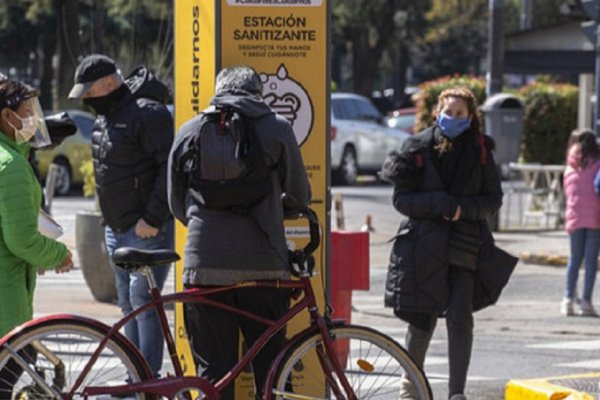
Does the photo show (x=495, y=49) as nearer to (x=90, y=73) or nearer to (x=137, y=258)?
(x=90, y=73)

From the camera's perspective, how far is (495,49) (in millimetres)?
21594

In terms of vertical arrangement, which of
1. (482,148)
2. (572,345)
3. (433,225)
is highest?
(482,148)

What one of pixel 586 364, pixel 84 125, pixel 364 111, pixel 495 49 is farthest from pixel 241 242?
pixel 364 111

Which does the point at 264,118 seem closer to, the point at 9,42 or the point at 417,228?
the point at 417,228

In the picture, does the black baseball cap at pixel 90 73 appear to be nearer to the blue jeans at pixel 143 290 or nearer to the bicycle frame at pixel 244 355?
the blue jeans at pixel 143 290

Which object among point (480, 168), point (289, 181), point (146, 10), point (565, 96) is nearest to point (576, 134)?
point (480, 168)

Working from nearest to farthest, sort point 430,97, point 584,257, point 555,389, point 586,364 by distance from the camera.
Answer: point 555,389 < point 586,364 < point 584,257 < point 430,97

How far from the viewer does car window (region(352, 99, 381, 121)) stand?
3180cm

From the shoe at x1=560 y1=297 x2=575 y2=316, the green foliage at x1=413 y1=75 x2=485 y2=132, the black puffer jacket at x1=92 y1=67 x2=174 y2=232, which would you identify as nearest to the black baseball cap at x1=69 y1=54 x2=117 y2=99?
the black puffer jacket at x1=92 y1=67 x2=174 y2=232

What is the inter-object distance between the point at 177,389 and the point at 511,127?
15.0 metres

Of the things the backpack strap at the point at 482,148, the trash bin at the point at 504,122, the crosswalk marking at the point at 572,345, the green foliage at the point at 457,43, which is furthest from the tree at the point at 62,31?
the backpack strap at the point at 482,148

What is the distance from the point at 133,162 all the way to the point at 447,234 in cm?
178

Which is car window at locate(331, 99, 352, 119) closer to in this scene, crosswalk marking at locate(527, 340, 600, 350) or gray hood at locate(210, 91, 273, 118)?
crosswalk marking at locate(527, 340, 600, 350)

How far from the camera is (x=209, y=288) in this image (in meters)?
6.78
